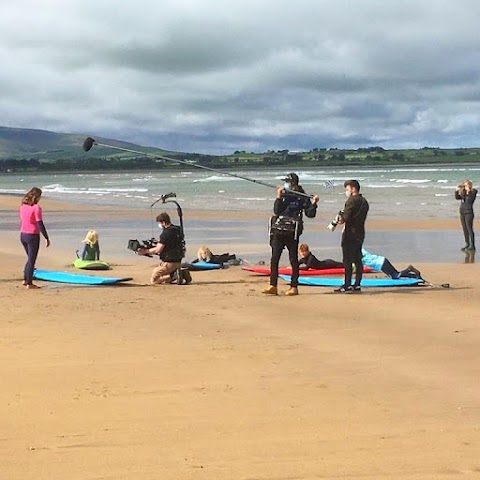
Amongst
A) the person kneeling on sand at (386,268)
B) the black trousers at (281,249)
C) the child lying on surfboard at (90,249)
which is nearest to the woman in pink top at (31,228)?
the child lying on surfboard at (90,249)

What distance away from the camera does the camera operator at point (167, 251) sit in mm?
12062

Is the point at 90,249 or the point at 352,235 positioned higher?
the point at 352,235

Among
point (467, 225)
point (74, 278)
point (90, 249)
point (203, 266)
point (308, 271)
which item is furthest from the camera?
point (467, 225)

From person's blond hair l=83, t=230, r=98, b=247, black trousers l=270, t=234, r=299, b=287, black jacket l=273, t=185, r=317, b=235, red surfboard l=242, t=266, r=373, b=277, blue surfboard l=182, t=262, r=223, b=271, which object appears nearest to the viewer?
black jacket l=273, t=185, r=317, b=235

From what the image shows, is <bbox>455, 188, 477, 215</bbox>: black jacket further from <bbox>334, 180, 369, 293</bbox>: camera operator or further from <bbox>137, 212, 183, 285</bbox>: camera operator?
<bbox>137, 212, 183, 285</bbox>: camera operator

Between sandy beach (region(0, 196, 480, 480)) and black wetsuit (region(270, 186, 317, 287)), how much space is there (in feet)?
1.95

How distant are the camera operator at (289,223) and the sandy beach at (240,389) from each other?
1.87 ft

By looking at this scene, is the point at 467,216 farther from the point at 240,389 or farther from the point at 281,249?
the point at 240,389

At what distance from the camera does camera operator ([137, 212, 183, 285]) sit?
39.6ft

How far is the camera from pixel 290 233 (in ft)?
34.9

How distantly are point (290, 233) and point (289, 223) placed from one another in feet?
0.43

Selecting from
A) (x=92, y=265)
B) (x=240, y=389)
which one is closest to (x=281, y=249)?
(x=92, y=265)

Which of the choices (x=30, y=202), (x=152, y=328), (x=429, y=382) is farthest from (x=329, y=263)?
(x=429, y=382)

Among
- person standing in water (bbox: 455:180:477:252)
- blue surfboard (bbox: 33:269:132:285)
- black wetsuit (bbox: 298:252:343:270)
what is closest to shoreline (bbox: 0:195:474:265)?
person standing in water (bbox: 455:180:477:252)
